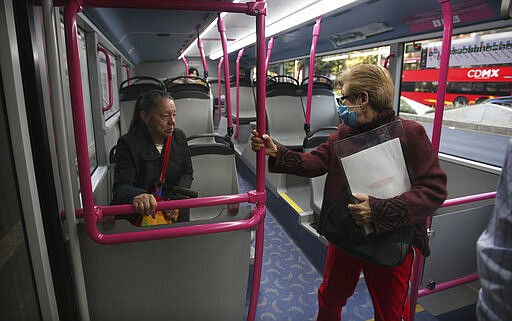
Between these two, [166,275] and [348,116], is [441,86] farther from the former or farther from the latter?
[166,275]

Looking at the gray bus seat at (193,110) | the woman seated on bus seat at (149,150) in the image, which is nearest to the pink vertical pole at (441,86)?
the woman seated on bus seat at (149,150)

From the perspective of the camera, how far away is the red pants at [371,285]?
1.57 metres

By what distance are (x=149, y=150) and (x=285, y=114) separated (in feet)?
11.6

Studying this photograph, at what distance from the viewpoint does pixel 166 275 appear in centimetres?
179

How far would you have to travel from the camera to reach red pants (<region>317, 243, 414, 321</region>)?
5.16ft

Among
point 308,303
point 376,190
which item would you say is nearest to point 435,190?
point 376,190

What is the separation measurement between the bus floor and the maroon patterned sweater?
118 cm

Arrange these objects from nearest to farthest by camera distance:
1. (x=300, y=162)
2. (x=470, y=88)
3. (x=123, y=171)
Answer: (x=300, y=162) → (x=123, y=171) → (x=470, y=88)

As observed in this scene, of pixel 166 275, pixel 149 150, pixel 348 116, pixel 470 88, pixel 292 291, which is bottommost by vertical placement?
pixel 292 291

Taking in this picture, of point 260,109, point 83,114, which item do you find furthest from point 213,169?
point 83,114

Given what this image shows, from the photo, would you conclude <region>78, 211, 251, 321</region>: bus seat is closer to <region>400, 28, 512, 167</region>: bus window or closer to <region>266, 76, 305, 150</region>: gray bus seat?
<region>400, 28, 512, 167</region>: bus window

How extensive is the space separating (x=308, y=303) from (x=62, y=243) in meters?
1.85

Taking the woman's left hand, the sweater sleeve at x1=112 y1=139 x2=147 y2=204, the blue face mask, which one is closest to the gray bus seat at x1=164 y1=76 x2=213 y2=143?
the sweater sleeve at x1=112 y1=139 x2=147 y2=204

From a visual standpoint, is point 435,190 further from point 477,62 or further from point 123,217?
point 477,62
